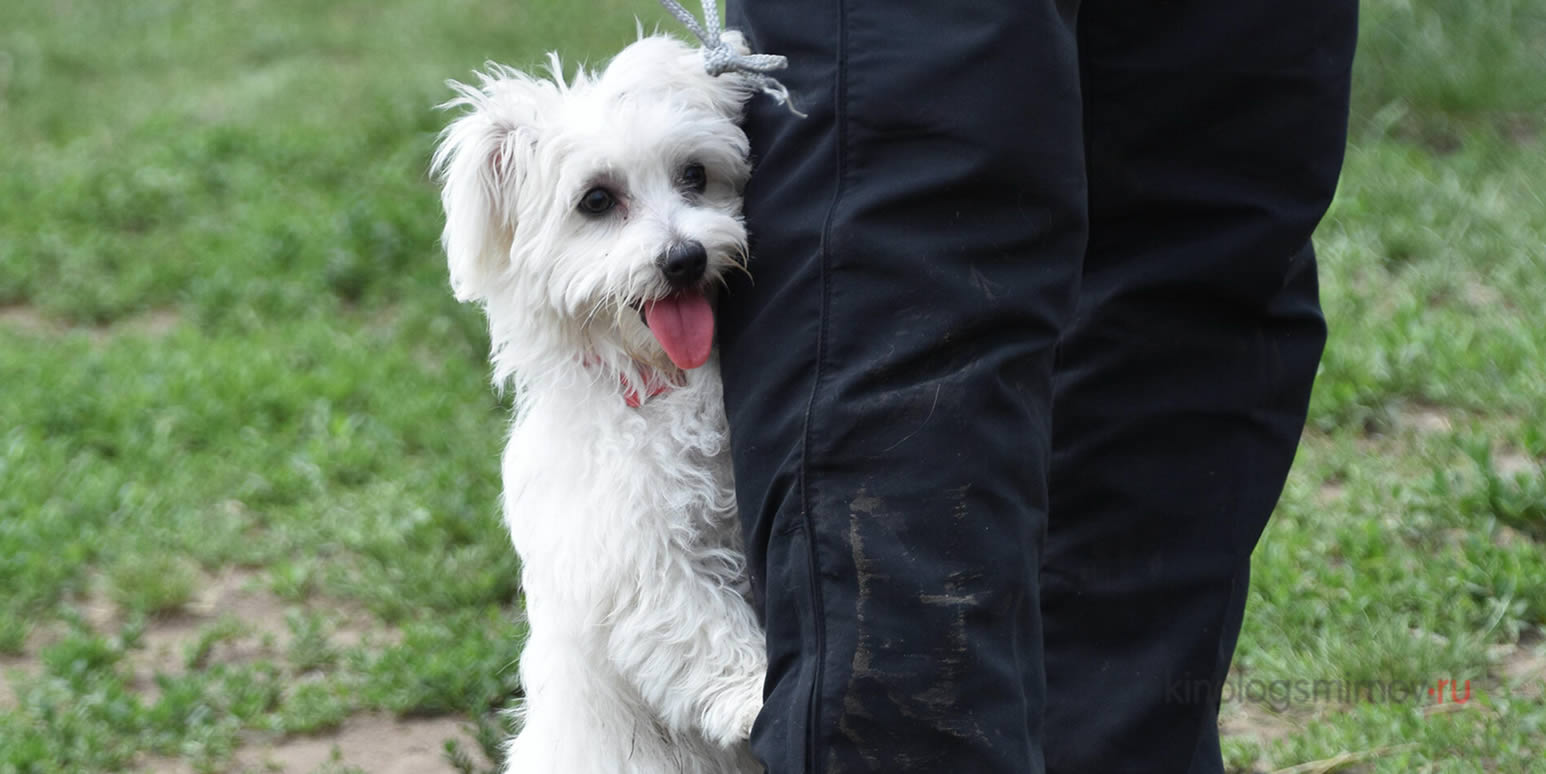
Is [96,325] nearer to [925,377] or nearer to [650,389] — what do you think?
[650,389]

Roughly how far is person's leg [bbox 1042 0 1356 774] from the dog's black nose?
0.63 meters

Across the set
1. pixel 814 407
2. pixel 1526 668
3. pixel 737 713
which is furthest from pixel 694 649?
pixel 1526 668

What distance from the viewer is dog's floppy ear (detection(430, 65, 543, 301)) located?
227 centimetres

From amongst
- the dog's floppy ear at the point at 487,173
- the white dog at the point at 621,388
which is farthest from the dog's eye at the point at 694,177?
the dog's floppy ear at the point at 487,173

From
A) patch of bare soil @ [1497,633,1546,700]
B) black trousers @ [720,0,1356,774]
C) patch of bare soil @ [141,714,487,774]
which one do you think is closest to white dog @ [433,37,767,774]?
black trousers @ [720,0,1356,774]

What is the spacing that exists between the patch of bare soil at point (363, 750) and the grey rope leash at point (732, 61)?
1.64m

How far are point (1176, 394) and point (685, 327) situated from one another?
2.60 feet

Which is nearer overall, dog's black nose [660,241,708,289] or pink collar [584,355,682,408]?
dog's black nose [660,241,708,289]

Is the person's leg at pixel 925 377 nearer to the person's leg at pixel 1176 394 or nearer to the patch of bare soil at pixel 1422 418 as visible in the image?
the person's leg at pixel 1176 394

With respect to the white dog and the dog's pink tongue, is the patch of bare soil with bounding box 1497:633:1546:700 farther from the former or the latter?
the dog's pink tongue

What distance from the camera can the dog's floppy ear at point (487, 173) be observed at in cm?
227

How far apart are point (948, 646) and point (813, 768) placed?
0.73ft

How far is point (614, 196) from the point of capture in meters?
2.25

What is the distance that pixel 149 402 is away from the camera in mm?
4938
